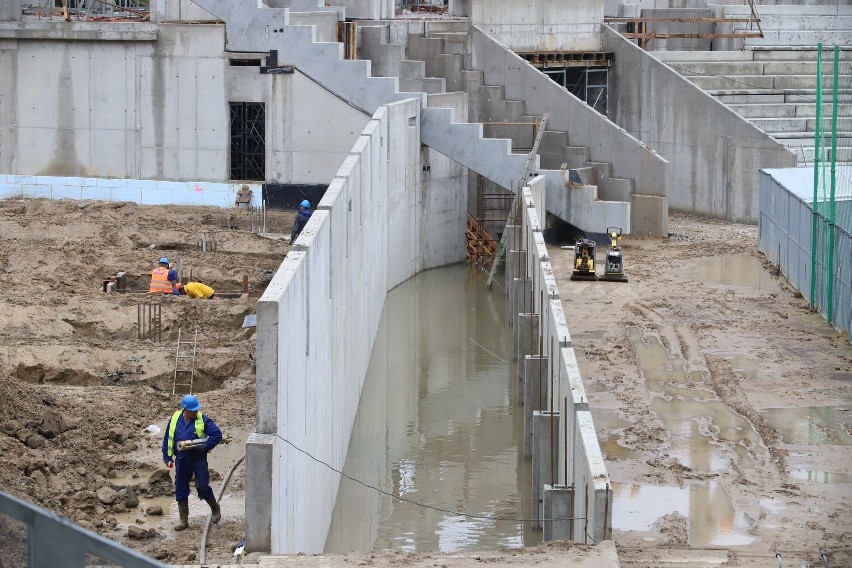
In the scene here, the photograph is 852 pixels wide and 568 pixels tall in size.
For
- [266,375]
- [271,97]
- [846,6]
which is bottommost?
[266,375]

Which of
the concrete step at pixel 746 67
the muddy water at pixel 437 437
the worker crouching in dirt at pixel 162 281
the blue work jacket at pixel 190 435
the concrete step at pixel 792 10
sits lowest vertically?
the muddy water at pixel 437 437

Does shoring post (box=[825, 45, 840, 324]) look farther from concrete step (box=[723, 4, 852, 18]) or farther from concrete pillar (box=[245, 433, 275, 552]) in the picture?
concrete step (box=[723, 4, 852, 18])

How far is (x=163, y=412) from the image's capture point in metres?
17.5

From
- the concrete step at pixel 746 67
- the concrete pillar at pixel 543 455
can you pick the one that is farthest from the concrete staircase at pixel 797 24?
the concrete pillar at pixel 543 455

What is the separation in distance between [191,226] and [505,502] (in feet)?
46.2

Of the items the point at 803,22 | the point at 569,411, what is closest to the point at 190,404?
the point at 569,411

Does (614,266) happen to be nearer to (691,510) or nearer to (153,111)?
(153,111)

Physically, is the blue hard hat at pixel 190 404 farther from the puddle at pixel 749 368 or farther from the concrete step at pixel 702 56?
the concrete step at pixel 702 56

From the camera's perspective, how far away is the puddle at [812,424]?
16938 mm

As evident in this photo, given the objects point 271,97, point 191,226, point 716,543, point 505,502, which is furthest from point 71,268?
point 716,543

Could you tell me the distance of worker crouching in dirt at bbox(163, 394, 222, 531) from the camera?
43.0ft

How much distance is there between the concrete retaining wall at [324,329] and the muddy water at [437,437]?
0.43m

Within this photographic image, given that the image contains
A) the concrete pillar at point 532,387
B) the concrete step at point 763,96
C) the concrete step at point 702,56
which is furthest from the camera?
the concrete step at point 702,56

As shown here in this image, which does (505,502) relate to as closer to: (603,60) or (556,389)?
(556,389)
